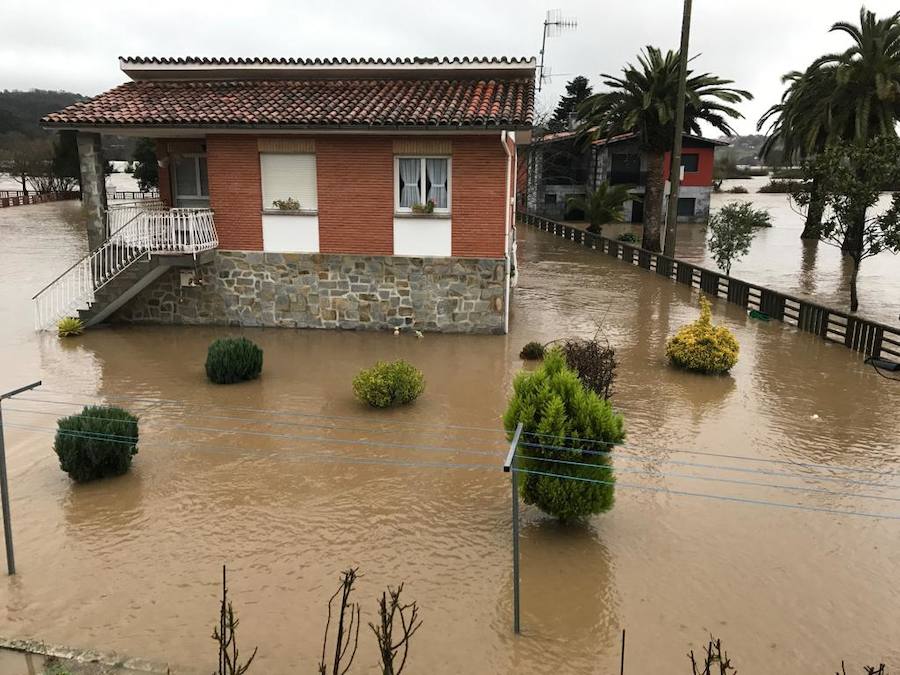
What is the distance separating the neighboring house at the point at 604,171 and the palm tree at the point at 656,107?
56.4ft

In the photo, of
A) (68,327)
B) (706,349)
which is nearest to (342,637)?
(706,349)

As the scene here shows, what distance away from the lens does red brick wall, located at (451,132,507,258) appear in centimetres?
1664

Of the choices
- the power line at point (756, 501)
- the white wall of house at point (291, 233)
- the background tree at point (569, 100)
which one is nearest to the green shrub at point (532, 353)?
the white wall of house at point (291, 233)

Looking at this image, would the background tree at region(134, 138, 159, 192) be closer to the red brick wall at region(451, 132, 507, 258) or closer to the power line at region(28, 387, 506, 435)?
the red brick wall at region(451, 132, 507, 258)

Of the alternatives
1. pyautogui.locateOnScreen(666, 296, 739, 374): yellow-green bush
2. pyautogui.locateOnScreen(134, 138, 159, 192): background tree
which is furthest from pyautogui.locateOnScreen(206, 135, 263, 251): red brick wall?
pyautogui.locateOnScreen(134, 138, 159, 192): background tree

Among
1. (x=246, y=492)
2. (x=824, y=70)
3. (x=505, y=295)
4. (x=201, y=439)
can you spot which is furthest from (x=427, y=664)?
(x=824, y=70)

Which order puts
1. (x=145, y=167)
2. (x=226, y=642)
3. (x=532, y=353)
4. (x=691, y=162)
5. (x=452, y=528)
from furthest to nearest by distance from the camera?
1. (x=145, y=167)
2. (x=691, y=162)
3. (x=532, y=353)
4. (x=452, y=528)
5. (x=226, y=642)

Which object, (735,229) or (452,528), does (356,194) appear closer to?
(452,528)

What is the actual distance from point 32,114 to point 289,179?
14006cm

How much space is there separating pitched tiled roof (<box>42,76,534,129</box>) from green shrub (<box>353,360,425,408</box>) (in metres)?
6.36

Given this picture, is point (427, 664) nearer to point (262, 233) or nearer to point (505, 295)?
point (505, 295)

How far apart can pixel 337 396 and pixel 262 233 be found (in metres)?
6.35

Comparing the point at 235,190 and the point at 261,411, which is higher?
the point at 235,190

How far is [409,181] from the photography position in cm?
1716
